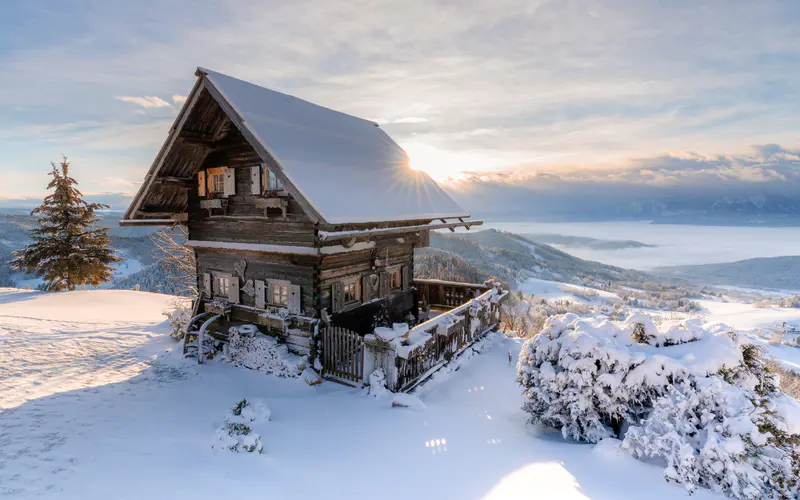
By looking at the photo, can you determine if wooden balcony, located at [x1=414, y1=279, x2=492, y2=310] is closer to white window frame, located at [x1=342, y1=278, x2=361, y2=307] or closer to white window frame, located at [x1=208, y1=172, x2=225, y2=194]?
white window frame, located at [x1=342, y1=278, x2=361, y2=307]

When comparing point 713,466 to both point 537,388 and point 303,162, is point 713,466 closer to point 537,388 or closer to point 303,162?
point 537,388

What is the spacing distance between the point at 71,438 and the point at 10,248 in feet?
333

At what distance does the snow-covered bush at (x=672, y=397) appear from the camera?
6.00 m

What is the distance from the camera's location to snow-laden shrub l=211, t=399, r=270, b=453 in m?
7.03

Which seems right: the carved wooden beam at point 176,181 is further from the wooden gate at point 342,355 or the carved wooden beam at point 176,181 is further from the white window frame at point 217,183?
the wooden gate at point 342,355

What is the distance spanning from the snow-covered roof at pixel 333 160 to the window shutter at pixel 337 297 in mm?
Answer: 2542

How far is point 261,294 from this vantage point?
1266cm

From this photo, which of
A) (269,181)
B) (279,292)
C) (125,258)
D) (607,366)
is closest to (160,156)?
(269,181)

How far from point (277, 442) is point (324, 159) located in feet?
26.9

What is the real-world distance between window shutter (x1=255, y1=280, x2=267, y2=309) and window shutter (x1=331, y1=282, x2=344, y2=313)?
238 centimetres

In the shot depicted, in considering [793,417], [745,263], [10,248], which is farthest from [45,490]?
[745,263]

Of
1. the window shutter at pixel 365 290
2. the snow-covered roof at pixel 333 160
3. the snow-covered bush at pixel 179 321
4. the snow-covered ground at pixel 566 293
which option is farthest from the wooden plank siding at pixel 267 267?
the snow-covered ground at pixel 566 293

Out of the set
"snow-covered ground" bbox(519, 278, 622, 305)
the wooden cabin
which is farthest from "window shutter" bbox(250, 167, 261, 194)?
"snow-covered ground" bbox(519, 278, 622, 305)

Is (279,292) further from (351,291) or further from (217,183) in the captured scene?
(217,183)
